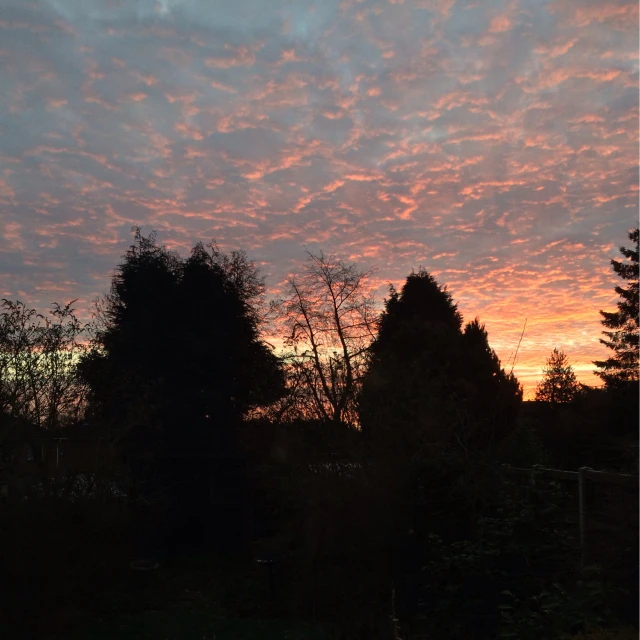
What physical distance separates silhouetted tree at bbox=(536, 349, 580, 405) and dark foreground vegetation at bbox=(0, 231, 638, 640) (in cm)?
2019

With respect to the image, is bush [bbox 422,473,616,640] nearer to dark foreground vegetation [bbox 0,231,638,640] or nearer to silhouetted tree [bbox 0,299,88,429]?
dark foreground vegetation [bbox 0,231,638,640]

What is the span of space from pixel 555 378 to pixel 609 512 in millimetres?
33918

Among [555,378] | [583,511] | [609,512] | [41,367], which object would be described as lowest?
[583,511]

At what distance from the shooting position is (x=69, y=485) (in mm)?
8914

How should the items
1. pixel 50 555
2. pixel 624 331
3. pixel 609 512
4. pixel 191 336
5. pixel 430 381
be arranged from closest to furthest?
pixel 609 512
pixel 50 555
pixel 430 381
pixel 191 336
pixel 624 331

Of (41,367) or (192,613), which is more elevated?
(41,367)

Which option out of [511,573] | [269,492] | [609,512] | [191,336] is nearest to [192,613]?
[269,492]

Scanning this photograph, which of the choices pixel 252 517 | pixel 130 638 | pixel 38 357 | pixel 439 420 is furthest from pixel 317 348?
pixel 130 638

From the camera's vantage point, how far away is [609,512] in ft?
18.8

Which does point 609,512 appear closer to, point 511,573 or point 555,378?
point 511,573

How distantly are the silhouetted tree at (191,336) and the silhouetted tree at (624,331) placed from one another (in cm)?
2102

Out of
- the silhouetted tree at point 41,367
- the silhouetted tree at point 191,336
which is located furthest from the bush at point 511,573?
the silhouetted tree at point 191,336

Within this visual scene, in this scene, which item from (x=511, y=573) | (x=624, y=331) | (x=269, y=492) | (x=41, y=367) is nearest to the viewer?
(x=511, y=573)

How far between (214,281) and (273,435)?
5681 millimetres
